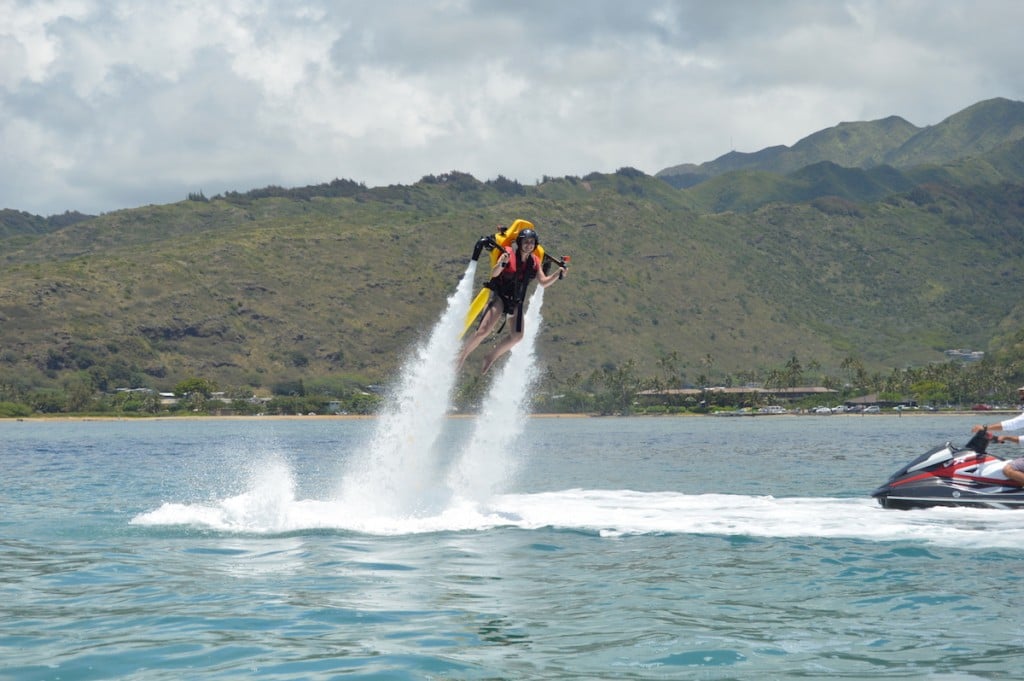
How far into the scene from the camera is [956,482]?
69.7 ft

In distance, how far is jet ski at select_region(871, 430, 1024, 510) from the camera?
21.0 m

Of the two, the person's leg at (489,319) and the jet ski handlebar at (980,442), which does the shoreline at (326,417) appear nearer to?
the person's leg at (489,319)

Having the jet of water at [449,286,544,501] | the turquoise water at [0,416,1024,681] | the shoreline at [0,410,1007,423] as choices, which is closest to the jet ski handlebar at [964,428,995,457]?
the turquoise water at [0,416,1024,681]

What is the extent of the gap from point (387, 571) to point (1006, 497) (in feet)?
40.0

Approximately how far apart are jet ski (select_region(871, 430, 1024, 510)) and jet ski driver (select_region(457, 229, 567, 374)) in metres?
7.97

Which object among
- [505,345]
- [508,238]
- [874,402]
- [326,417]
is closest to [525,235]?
[508,238]

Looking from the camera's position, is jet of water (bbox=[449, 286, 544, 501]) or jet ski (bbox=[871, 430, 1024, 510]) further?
jet of water (bbox=[449, 286, 544, 501])

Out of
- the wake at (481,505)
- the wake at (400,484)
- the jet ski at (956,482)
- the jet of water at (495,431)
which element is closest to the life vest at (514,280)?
the wake at (400,484)

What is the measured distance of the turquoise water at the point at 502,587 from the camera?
10781 mm

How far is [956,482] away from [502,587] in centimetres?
1084

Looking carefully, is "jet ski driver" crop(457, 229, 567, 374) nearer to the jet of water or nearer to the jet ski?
the jet of water

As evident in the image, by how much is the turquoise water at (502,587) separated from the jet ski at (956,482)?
1.46 feet

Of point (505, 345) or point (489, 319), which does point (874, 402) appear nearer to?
point (505, 345)

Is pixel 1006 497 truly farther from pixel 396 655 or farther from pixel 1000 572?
pixel 396 655
